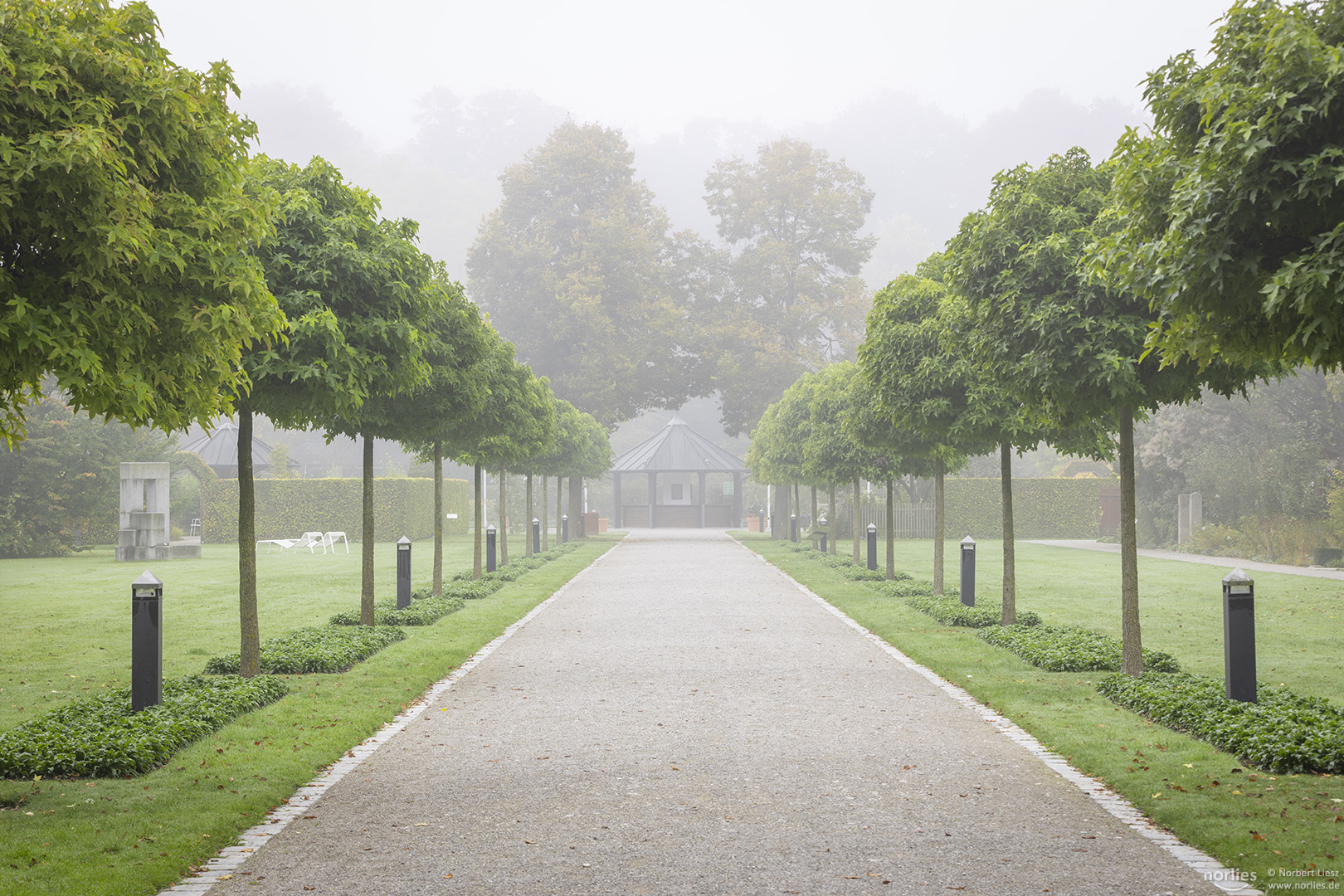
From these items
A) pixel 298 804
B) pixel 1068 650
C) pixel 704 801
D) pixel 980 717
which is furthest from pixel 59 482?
pixel 704 801

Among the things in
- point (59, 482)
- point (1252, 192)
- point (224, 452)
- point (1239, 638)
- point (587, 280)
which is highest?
point (587, 280)

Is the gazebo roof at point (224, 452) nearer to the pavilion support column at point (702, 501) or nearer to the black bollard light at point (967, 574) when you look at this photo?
the pavilion support column at point (702, 501)

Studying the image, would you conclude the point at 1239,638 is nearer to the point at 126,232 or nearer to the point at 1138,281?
the point at 1138,281

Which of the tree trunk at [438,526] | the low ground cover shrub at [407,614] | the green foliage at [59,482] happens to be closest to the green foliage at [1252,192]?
the low ground cover shrub at [407,614]

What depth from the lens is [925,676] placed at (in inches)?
375

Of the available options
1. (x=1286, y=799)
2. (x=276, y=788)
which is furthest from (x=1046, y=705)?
(x=276, y=788)

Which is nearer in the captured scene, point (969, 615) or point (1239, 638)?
point (1239, 638)

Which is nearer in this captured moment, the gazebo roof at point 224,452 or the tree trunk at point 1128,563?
the tree trunk at point 1128,563

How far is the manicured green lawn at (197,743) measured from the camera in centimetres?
473

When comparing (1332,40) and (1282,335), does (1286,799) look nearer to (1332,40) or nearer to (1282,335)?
(1282,335)

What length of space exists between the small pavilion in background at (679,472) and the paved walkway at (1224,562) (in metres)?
21.4

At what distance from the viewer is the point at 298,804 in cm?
563

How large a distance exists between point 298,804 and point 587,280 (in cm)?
4512

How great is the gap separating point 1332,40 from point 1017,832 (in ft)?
13.9
